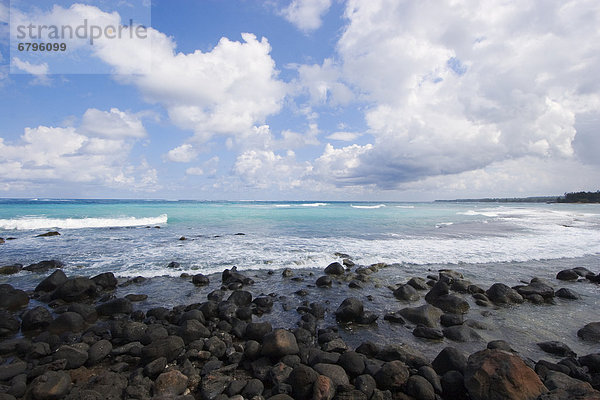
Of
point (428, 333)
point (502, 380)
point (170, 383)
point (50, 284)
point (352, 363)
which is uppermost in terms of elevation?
point (502, 380)

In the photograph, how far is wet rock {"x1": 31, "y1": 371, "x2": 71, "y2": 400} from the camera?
4.41m

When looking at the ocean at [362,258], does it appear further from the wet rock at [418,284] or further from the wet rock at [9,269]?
the wet rock at [418,284]

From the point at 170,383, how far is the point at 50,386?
5.97 feet

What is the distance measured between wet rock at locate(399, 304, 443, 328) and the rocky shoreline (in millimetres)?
25

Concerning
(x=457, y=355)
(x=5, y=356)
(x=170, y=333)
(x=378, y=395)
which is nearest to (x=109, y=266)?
(x=5, y=356)

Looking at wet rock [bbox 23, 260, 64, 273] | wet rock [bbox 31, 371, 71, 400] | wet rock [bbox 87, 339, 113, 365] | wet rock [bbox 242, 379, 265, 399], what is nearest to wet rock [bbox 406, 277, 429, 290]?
wet rock [bbox 242, 379, 265, 399]

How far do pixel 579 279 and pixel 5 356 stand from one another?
709 inches

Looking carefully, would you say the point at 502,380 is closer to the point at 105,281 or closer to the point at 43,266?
→ the point at 105,281

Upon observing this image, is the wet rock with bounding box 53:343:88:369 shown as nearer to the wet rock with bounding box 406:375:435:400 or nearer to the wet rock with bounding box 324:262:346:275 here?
the wet rock with bounding box 406:375:435:400

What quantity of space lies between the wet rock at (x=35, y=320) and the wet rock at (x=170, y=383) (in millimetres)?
4680

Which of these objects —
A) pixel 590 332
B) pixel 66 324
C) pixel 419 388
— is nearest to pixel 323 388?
pixel 419 388

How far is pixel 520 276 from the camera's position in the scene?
11648mm

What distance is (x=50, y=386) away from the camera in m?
4.50

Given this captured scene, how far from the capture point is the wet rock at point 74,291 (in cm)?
911
